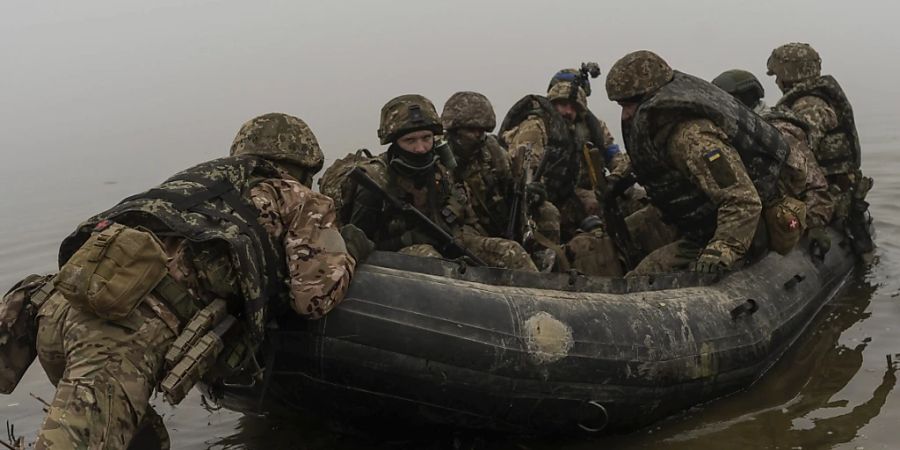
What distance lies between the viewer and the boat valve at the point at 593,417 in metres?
4.33

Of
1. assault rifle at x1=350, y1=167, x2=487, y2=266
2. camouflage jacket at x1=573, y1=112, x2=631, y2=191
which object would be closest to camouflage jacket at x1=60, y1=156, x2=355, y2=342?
assault rifle at x1=350, y1=167, x2=487, y2=266

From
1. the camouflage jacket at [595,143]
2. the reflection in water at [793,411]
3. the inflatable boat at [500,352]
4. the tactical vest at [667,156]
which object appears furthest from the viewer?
the camouflage jacket at [595,143]

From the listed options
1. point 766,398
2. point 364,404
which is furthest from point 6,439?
point 766,398

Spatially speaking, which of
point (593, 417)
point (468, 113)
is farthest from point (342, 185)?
point (593, 417)

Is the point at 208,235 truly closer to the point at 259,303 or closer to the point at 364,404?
the point at 259,303

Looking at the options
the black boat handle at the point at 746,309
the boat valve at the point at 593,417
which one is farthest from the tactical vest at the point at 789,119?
the boat valve at the point at 593,417

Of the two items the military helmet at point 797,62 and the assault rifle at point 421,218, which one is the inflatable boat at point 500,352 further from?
the military helmet at point 797,62

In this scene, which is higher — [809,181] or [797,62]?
[797,62]

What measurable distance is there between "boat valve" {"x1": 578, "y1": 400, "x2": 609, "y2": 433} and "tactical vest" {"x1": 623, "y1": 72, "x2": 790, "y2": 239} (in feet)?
5.52

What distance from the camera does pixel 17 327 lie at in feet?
12.1

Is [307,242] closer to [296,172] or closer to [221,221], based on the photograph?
[221,221]

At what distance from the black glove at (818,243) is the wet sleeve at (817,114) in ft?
2.75

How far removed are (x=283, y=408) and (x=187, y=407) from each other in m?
1.25

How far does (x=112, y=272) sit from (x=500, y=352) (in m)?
1.74
